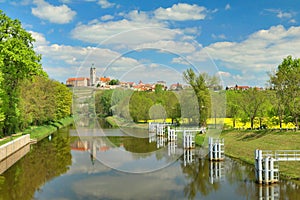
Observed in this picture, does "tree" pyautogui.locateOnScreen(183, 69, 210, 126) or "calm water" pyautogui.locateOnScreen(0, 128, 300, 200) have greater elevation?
"tree" pyautogui.locateOnScreen(183, 69, 210, 126)

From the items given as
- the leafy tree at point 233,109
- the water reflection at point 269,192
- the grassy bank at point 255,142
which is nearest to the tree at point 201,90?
the grassy bank at point 255,142

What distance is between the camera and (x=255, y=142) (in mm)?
29703

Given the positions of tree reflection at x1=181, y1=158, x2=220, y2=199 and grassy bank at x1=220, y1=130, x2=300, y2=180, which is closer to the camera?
tree reflection at x1=181, y1=158, x2=220, y2=199

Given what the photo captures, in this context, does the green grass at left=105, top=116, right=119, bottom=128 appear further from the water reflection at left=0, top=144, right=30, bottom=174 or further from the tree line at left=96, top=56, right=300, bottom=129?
the water reflection at left=0, top=144, right=30, bottom=174

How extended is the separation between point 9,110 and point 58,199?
18656 millimetres

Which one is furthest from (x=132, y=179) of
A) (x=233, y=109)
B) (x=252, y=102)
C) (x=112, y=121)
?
(x=112, y=121)

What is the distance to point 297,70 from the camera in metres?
35.0

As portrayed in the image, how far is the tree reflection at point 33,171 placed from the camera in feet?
56.9

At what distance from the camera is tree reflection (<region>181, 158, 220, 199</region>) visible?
17.2m

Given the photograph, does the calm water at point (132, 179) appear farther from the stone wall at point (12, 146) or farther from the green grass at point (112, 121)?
the green grass at point (112, 121)

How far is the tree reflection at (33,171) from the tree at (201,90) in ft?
40.5

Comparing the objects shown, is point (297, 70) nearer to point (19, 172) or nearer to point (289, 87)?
point (289, 87)

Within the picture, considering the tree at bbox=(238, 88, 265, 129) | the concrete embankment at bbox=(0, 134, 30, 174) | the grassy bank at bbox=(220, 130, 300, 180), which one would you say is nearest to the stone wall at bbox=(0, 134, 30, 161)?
the concrete embankment at bbox=(0, 134, 30, 174)

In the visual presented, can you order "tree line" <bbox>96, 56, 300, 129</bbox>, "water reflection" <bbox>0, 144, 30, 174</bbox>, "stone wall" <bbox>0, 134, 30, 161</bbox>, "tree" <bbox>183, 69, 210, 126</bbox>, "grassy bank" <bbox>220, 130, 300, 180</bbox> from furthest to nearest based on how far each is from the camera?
"tree" <bbox>183, 69, 210, 126</bbox>, "tree line" <bbox>96, 56, 300, 129</bbox>, "grassy bank" <bbox>220, 130, 300, 180</bbox>, "stone wall" <bbox>0, 134, 30, 161</bbox>, "water reflection" <bbox>0, 144, 30, 174</bbox>
